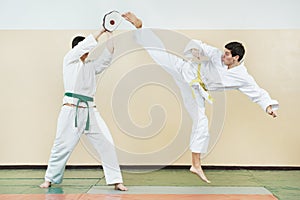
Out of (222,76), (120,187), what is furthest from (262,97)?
(120,187)

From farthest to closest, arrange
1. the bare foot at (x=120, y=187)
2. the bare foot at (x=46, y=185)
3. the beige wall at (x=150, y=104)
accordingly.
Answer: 1. the beige wall at (x=150, y=104)
2. the bare foot at (x=46, y=185)
3. the bare foot at (x=120, y=187)

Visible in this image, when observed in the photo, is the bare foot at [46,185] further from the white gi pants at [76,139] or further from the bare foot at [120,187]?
the bare foot at [120,187]

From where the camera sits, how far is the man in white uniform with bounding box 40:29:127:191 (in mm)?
3871

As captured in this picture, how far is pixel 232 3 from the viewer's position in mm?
5332

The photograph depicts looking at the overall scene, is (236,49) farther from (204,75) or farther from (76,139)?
(76,139)

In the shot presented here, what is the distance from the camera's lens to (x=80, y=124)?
389 cm

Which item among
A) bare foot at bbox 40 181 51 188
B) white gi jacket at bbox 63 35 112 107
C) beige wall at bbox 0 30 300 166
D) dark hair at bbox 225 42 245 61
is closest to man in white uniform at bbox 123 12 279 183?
dark hair at bbox 225 42 245 61

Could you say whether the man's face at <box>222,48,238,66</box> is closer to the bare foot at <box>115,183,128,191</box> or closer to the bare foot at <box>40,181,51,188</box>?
the bare foot at <box>115,183,128,191</box>

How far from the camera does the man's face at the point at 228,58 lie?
13.4 feet

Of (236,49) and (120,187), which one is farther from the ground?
(236,49)

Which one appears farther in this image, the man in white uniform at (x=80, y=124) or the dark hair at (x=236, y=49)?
the dark hair at (x=236, y=49)

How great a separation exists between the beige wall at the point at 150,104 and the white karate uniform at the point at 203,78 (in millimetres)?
976

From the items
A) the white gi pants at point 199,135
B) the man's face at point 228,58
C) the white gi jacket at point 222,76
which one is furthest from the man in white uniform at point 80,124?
the man's face at point 228,58

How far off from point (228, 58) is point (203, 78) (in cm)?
31
